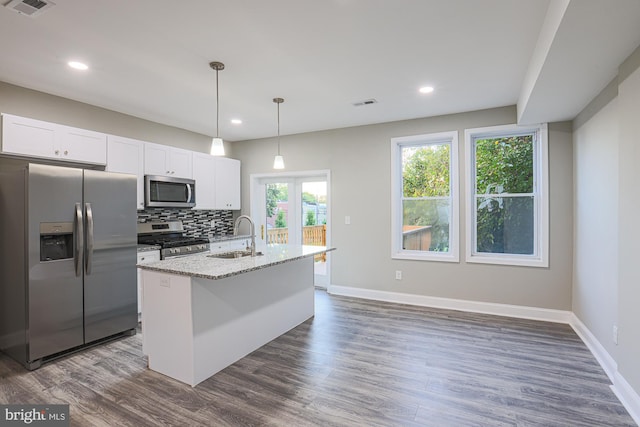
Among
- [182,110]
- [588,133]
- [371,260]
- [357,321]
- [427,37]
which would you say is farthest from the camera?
[371,260]

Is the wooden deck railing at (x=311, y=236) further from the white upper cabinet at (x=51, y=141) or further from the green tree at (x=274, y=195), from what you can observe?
the white upper cabinet at (x=51, y=141)

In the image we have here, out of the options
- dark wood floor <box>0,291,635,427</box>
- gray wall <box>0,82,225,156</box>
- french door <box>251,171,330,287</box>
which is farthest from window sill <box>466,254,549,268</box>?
gray wall <box>0,82,225,156</box>

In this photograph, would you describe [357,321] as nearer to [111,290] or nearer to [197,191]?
[111,290]

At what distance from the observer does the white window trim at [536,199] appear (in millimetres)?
3719

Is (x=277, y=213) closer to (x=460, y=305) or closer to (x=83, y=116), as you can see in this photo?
(x=83, y=116)

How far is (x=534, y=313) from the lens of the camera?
3.79 m

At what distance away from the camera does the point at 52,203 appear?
2.77 meters

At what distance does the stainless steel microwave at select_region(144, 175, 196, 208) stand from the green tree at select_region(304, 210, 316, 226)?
182 cm

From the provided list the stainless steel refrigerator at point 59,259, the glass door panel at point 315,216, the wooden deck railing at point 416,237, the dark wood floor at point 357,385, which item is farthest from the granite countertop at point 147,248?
the wooden deck railing at point 416,237

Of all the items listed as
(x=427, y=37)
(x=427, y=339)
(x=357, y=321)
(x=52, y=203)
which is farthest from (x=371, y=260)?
(x=52, y=203)

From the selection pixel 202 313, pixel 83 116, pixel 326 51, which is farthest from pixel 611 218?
pixel 83 116

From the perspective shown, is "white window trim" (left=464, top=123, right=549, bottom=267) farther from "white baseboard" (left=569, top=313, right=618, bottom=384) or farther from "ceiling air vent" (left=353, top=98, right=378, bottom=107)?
"ceiling air vent" (left=353, top=98, right=378, bottom=107)

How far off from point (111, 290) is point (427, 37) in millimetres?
3649

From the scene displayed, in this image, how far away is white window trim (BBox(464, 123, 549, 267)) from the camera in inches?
146
